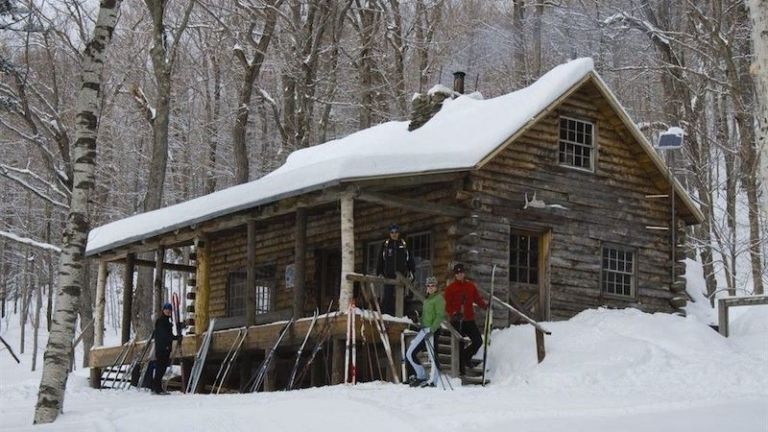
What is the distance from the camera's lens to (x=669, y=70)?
2981cm

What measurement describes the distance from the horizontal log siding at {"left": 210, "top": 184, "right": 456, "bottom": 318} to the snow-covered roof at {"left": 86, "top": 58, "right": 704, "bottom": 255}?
1152mm

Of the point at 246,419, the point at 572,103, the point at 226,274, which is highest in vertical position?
the point at 572,103

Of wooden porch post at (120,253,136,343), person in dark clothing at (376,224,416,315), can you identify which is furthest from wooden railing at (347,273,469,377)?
wooden porch post at (120,253,136,343)

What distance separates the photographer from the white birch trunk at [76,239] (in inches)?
506

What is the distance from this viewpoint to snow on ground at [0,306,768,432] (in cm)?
1085

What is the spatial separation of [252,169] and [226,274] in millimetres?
22107

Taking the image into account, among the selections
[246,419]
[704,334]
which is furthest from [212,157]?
[246,419]

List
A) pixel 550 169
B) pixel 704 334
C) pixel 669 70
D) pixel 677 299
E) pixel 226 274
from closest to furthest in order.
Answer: pixel 704 334
pixel 550 169
pixel 677 299
pixel 226 274
pixel 669 70

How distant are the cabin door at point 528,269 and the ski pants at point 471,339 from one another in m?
3.25

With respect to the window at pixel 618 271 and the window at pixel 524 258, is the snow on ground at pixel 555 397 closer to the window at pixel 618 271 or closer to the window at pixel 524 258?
the window at pixel 524 258

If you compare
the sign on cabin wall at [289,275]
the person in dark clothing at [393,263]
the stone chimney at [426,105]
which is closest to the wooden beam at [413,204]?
the person in dark clothing at [393,263]

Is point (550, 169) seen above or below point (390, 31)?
below

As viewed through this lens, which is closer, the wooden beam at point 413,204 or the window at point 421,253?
the wooden beam at point 413,204

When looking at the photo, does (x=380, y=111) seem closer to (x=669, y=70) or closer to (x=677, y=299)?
(x=669, y=70)
